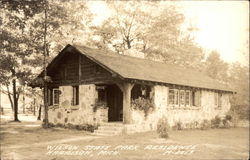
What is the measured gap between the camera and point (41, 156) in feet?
31.3

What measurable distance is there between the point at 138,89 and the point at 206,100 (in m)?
5.96

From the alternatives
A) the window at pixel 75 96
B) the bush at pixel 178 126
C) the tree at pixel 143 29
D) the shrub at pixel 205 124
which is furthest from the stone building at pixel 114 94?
the tree at pixel 143 29

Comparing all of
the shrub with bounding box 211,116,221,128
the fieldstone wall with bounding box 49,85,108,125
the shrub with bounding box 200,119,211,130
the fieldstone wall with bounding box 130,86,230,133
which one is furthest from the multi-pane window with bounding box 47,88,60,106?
the shrub with bounding box 211,116,221,128

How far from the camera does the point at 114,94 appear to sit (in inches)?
750

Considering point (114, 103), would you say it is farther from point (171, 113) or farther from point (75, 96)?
point (171, 113)

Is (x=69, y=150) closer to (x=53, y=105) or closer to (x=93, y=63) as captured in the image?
(x=93, y=63)

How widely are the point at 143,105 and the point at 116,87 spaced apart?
10.8ft

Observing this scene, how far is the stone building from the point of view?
619 inches

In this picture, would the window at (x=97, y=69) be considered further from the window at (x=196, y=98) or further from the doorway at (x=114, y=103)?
the window at (x=196, y=98)

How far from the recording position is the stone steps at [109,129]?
14.9 meters

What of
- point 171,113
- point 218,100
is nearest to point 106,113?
point 171,113

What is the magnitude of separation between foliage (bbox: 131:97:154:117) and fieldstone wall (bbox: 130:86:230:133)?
0.22m

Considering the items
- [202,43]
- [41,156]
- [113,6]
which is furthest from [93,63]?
[202,43]

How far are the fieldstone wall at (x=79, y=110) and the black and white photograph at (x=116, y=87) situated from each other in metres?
0.06
